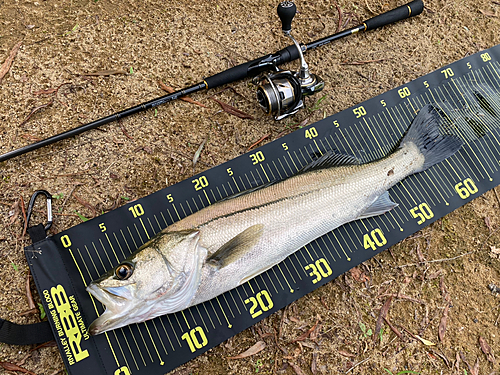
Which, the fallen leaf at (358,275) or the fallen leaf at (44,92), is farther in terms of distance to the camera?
the fallen leaf at (44,92)

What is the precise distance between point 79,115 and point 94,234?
1.46 metres

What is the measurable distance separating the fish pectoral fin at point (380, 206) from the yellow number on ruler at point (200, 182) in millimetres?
1672

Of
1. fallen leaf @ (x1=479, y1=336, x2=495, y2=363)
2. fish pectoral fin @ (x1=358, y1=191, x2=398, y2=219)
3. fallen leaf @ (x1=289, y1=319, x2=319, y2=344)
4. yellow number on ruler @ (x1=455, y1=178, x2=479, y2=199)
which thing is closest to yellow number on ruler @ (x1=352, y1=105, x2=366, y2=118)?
fish pectoral fin @ (x1=358, y1=191, x2=398, y2=219)

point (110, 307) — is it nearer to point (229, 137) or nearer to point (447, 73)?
point (229, 137)

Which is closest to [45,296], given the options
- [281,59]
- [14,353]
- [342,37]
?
[14,353]

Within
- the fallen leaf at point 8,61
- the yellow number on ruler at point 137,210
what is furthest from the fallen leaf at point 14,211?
the fallen leaf at point 8,61

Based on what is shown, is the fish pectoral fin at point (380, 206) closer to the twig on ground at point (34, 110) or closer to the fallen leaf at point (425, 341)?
the fallen leaf at point (425, 341)

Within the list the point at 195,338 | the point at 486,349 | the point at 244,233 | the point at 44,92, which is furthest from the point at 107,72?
the point at 486,349

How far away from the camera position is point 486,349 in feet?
10.9

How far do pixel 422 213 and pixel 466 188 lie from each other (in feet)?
2.21

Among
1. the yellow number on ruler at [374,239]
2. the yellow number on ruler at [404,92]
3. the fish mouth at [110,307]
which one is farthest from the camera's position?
the yellow number on ruler at [404,92]

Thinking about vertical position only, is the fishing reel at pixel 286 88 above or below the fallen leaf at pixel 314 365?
above

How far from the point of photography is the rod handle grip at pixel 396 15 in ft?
13.7

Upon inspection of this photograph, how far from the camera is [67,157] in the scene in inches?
139
